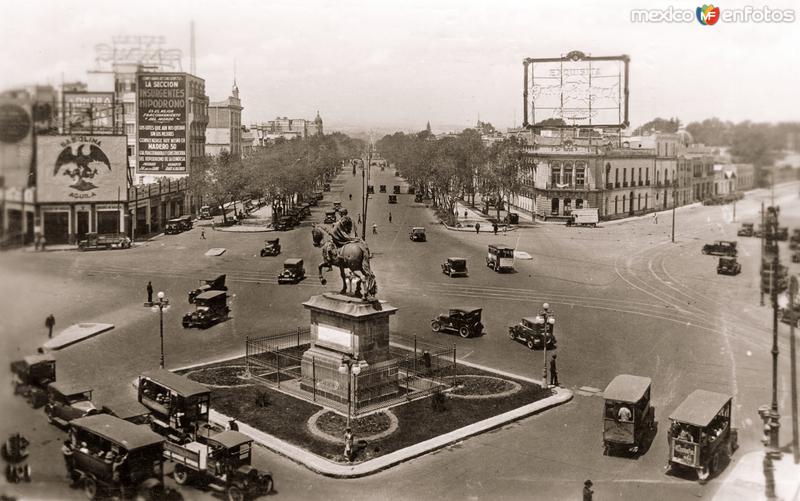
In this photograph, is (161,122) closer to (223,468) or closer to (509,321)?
(509,321)

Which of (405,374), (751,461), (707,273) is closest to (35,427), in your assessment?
(405,374)

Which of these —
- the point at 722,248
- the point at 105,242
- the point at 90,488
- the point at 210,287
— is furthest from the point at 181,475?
the point at 722,248

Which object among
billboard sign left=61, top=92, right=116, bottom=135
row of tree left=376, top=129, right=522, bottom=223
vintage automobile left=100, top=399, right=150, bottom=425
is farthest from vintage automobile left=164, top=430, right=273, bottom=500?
row of tree left=376, top=129, right=522, bottom=223

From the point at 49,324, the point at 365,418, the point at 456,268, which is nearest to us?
the point at 365,418

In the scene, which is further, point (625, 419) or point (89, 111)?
point (89, 111)

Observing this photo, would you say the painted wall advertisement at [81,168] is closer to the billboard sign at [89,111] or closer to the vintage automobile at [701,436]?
the billboard sign at [89,111]

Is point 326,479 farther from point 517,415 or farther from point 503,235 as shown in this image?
point 503,235

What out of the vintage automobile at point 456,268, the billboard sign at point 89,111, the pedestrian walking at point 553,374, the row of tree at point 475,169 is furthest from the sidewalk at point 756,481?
the row of tree at point 475,169
